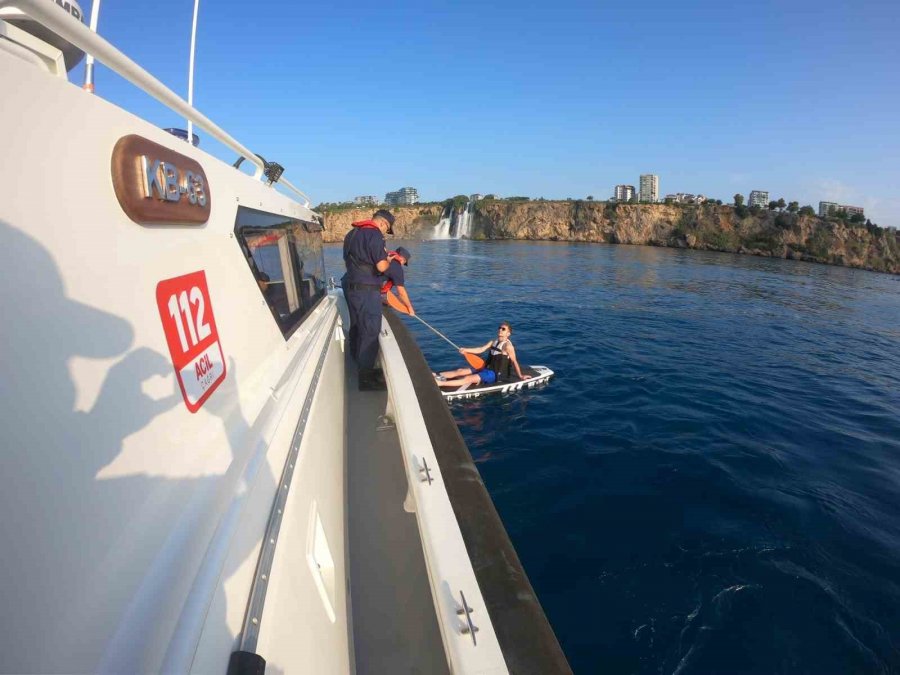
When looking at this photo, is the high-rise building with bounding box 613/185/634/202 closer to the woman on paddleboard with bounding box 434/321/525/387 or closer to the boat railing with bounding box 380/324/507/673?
the woman on paddleboard with bounding box 434/321/525/387

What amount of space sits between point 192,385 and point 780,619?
16.4 feet

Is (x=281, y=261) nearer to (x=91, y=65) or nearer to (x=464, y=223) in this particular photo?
(x=91, y=65)

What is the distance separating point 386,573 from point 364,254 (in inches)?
133

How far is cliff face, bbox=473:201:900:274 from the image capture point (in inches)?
2026

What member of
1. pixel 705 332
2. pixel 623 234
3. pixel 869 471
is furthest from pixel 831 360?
pixel 623 234

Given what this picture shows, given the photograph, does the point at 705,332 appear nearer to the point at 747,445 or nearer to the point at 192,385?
the point at 747,445

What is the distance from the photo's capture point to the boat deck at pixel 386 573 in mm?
2314

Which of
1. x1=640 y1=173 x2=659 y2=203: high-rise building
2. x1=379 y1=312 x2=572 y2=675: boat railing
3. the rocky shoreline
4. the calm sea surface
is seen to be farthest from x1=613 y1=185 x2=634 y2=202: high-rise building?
x1=379 y1=312 x2=572 y2=675: boat railing

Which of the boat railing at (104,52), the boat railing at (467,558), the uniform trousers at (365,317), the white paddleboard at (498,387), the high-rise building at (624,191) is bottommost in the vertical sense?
the white paddleboard at (498,387)

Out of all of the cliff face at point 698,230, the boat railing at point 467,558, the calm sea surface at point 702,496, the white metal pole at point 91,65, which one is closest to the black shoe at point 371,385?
the calm sea surface at point 702,496

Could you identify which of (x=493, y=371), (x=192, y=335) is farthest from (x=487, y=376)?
(x=192, y=335)

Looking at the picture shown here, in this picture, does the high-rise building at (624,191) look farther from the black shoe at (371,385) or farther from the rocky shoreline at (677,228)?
the black shoe at (371,385)

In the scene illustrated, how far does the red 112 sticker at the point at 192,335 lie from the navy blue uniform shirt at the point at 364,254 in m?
3.12

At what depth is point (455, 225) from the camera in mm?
86250
